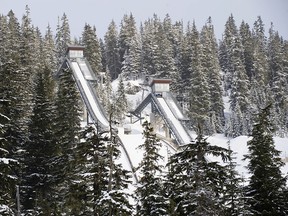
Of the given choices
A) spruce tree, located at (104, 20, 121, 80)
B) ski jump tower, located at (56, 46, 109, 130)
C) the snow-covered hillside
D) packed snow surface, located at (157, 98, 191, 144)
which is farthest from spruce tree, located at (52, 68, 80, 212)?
spruce tree, located at (104, 20, 121, 80)

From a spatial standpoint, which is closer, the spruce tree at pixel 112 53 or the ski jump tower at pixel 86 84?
the ski jump tower at pixel 86 84

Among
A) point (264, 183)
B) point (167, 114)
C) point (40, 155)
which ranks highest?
point (167, 114)

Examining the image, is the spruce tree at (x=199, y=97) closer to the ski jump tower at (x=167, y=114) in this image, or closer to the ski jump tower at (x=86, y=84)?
the ski jump tower at (x=167, y=114)

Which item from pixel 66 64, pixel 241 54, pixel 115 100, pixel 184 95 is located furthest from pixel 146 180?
pixel 241 54

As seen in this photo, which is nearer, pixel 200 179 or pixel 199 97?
pixel 200 179

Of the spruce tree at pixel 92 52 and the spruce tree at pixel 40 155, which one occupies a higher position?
the spruce tree at pixel 92 52

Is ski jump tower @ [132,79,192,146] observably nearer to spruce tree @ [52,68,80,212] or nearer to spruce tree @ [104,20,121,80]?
spruce tree @ [52,68,80,212]

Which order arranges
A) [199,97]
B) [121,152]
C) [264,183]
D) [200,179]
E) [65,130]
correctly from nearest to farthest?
1. [200,179]
2. [264,183]
3. [65,130]
4. [121,152]
5. [199,97]

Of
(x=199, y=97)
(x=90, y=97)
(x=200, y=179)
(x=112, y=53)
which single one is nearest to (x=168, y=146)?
(x=90, y=97)

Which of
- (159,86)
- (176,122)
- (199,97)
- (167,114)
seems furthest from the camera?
(199,97)

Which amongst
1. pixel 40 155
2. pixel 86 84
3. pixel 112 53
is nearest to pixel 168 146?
pixel 86 84

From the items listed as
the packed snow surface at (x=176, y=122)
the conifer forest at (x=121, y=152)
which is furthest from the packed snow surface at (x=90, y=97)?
the packed snow surface at (x=176, y=122)

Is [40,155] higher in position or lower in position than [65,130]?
lower

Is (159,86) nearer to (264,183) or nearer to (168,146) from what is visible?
(168,146)
